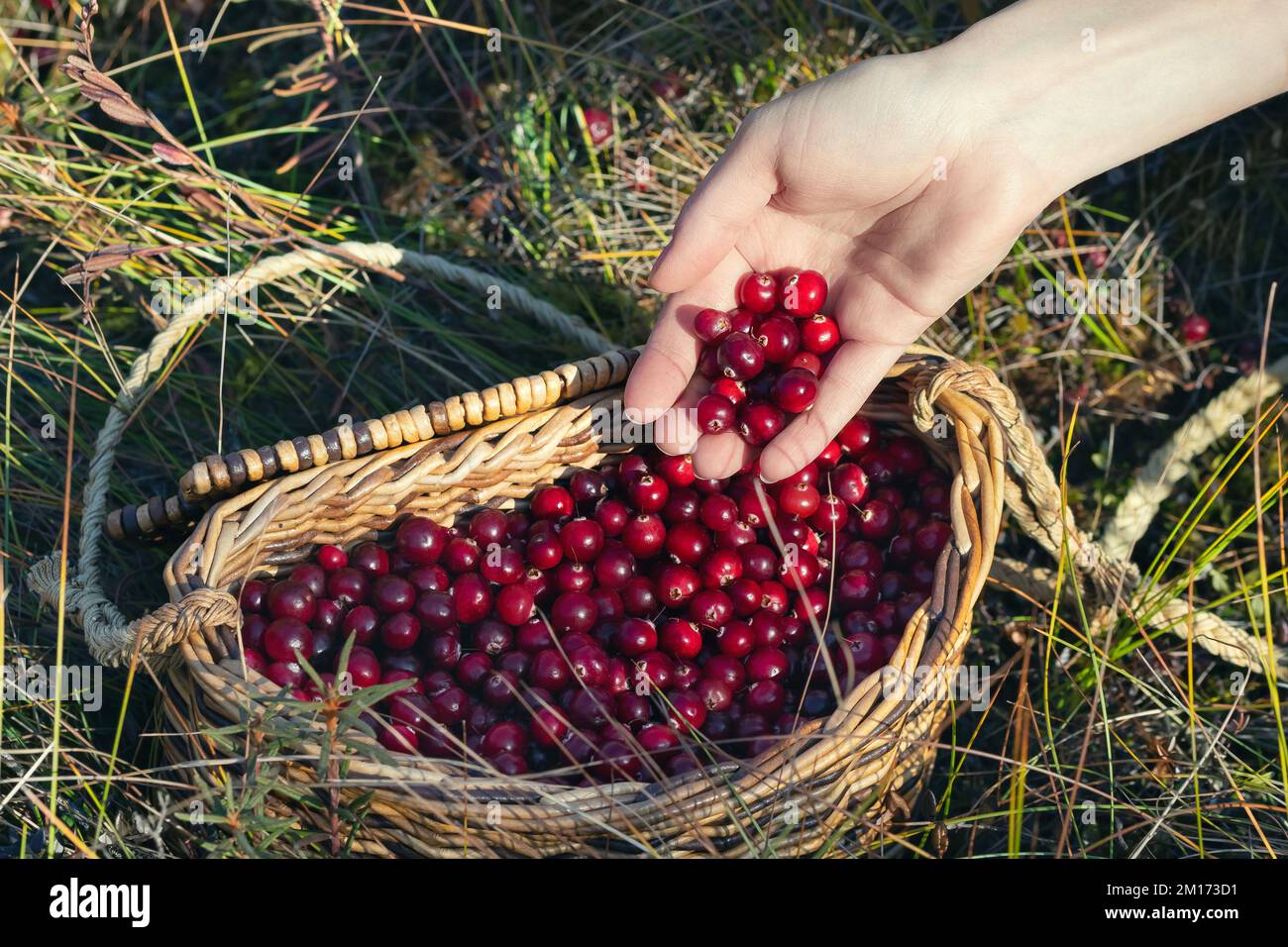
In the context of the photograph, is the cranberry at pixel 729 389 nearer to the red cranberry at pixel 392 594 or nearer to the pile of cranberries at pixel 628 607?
the pile of cranberries at pixel 628 607

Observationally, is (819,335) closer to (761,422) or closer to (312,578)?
(761,422)

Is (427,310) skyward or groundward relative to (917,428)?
skyward

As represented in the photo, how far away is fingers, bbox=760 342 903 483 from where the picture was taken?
10.5 ft

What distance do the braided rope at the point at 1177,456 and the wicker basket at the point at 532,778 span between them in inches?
34.8

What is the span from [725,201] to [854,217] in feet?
A: 1.75

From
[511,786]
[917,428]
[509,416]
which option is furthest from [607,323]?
[511,786]

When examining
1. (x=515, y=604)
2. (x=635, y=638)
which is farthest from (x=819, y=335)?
(x=515, y=604)

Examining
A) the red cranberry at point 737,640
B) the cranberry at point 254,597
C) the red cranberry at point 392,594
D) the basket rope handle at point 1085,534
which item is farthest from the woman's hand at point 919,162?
the cranberry at point 254,597

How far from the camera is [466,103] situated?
15.4 feet

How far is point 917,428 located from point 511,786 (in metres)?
1.74

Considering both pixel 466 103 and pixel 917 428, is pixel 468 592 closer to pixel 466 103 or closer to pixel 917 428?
pixel 917 428

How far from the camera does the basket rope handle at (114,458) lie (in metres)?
2.56
